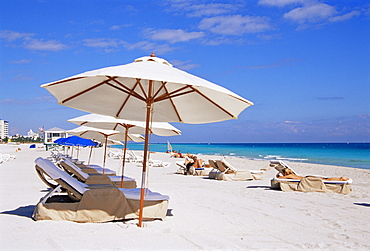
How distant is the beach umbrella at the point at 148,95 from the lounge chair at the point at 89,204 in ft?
1.49

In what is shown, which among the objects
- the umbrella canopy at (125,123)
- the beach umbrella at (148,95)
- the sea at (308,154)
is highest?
the beach umbrella at (148,95)

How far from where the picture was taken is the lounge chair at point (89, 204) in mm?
5238

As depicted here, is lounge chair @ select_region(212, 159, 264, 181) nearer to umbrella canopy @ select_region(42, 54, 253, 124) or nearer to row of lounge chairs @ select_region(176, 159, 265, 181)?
row of lounge chairs @ select_region(176, 159, 265, 181)

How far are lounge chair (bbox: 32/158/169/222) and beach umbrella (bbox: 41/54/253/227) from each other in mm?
453

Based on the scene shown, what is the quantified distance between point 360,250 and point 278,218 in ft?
6.46

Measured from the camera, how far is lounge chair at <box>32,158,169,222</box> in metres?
5.24

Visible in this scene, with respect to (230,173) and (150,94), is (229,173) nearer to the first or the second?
(230,173)

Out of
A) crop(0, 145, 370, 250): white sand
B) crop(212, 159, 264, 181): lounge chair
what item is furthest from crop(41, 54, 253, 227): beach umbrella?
crop(212, 159, 264, 181): lounge chair

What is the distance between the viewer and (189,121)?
7.00 meters

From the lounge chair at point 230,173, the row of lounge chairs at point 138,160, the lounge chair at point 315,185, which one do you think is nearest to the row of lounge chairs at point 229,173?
the lounge chair at point 230,173

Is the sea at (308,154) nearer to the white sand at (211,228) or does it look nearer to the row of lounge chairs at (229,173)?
the row of lounge chairs at (229,173)

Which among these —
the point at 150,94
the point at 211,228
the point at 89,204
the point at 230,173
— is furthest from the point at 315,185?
the point at 89,204

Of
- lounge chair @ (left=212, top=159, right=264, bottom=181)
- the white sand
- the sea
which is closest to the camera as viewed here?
the white sand

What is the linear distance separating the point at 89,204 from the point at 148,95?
184 cm
